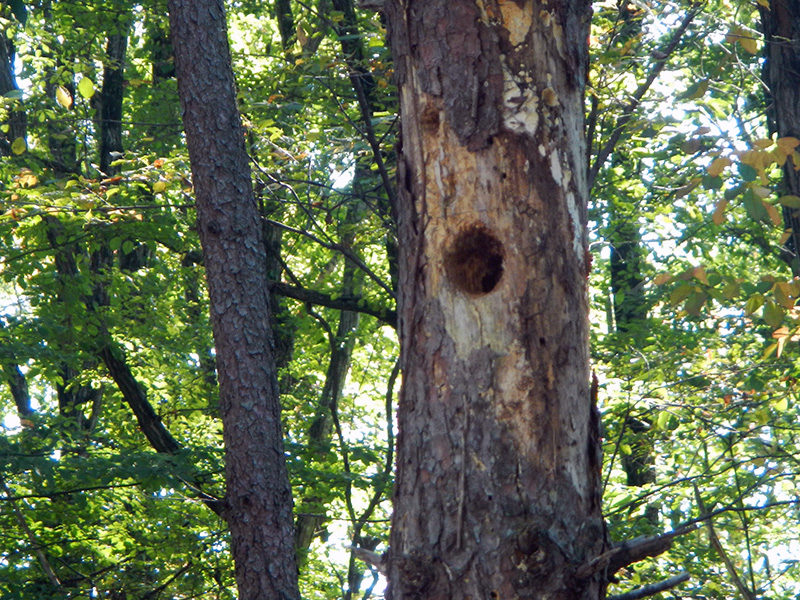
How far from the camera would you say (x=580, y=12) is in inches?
94.2

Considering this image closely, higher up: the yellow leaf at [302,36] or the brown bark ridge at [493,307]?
the yellow leaf at [302,36]

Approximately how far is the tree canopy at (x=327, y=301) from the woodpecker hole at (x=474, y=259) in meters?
1.73

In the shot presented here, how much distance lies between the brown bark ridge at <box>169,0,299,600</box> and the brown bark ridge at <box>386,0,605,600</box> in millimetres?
2781

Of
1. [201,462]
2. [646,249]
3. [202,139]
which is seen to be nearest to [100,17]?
[202,139]

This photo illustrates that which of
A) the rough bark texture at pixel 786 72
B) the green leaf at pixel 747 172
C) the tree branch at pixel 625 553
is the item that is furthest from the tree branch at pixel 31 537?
the rough bark texture at pixel 786 72

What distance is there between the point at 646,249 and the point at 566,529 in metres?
9.22

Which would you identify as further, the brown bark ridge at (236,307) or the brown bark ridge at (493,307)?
the brown bark ridge at (236,307)

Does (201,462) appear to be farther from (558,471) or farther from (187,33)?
(558,471)

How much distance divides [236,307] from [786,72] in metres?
4.63

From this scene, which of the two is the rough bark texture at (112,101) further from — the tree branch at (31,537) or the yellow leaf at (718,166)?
the yellow leaf at (718,166)

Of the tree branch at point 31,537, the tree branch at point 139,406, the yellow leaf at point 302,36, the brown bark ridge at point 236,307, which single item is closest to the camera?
the brown bark ridge at point 236,307

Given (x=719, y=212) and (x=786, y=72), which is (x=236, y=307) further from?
(x=786, y=72)

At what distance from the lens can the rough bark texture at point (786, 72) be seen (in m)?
6.12

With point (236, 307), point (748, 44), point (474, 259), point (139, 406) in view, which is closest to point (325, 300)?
point (139, 406)
